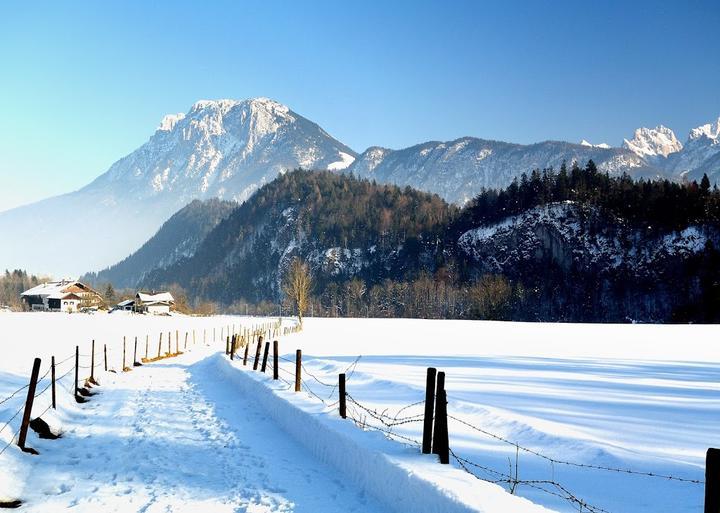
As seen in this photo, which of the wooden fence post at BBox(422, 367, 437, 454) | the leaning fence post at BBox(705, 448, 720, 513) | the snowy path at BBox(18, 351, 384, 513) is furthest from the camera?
the wooden fence post at BBox(422, 367, 437, 454)

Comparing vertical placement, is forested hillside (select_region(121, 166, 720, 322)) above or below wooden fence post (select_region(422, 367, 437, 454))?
above

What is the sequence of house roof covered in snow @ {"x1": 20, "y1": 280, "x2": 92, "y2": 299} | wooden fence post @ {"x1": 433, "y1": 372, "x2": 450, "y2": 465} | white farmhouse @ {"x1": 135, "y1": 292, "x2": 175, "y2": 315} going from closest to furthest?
1. wooden fence post @ {"x1": 433, "y1": 372, "x2": 450, "y2": 465}
2. white farmhouse @ {"x1": 135, "y1": 292, "x2": 175, "y2": 315}
3. house roof covered in snow @ {"x1": 20, "y1": 280, "x2": 92, "y2": 299}

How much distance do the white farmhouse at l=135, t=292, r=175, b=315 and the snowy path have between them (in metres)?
141

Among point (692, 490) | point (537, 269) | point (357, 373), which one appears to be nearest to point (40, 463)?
point (692, 490)

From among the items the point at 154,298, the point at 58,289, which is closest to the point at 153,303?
the point at 154,298

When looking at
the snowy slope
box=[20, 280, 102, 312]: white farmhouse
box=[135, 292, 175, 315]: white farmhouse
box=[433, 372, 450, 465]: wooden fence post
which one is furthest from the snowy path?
box=[20, 280, 102, 312]: white farmhouse

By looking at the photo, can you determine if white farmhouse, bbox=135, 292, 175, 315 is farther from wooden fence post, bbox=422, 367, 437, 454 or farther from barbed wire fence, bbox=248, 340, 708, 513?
wooden fence post, bbox=422, 367, 437, 454

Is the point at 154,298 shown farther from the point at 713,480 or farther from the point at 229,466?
the point at 713,480

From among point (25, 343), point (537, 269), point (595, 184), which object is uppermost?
point (595, 184)

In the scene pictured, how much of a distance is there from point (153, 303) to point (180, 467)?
15379 cm

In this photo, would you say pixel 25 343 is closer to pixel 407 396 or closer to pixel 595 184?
pixel 407 396

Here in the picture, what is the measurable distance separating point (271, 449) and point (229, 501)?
11.2ft

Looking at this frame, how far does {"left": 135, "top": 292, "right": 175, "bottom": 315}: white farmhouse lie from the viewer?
14902 cm

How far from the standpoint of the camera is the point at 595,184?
7244 inches
